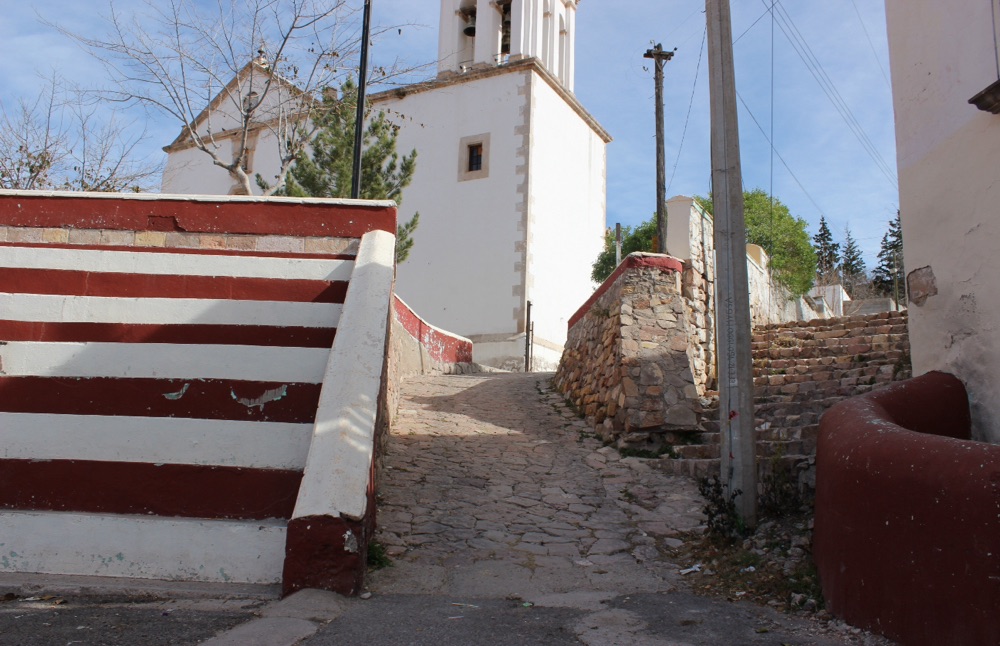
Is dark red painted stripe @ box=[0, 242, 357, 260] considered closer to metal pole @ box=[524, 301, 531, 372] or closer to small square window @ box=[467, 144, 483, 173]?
metal pole @ box=[524, 301, 531, 372]

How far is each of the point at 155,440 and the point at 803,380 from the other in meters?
6.59

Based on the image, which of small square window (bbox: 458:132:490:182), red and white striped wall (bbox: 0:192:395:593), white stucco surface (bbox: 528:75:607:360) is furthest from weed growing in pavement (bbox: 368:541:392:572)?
small square window (bbox: 458:132:490:182)

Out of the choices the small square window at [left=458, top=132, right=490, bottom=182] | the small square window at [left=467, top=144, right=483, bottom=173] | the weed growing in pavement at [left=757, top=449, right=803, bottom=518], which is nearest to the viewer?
the weed growing in pavement at [left=757, top=449, right=803, bottom=518]

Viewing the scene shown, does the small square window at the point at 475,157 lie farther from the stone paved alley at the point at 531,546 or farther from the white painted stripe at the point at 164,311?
the white painted stripe at the point at 164,311

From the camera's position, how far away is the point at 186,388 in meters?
4.80

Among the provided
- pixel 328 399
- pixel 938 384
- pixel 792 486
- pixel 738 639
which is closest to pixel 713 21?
pixel 938 384

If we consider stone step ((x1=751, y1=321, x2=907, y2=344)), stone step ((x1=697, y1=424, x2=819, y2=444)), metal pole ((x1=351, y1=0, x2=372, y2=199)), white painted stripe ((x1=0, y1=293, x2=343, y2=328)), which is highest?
metal pole ((x1=351, y1=0, x2=372, y2=199))

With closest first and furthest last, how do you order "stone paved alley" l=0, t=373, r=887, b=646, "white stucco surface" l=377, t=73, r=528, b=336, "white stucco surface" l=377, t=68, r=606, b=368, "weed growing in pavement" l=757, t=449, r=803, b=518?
1. "stone paved alley" l=0, t=373, r=887, b=646
2. "weed growing in pavement" l=757, t=449, r=803, b=518
3. "white stucco surface" l=377, t=68, r=606, b=368
4. "white stucco surface" l=377, t=73, r=528, b=336

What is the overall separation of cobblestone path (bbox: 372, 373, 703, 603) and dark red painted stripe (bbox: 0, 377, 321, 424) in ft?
3.60

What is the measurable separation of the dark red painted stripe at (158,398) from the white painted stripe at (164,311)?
605mm

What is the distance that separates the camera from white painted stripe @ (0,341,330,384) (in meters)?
4.89

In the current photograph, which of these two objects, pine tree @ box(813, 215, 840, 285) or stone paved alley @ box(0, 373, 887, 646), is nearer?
stone paved alley @ box(0, 373, 887, 646)

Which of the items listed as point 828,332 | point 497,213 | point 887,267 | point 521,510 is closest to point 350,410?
point 521,510

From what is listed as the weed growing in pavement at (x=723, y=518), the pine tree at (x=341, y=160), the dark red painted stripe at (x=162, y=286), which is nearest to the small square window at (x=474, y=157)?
the pine tree at (x=341, y=160)
